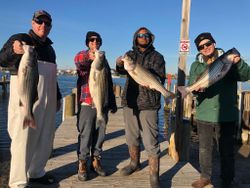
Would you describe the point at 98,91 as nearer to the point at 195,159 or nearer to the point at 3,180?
the point at 3,180

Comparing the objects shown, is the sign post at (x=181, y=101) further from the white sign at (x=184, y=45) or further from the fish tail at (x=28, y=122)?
the fish tail at (x=28, y=122)

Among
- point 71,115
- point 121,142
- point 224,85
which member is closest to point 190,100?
point 71,115

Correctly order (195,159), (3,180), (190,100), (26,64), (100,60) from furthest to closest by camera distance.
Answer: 1. (190,100)
2. (195,159)
3. (3,180)
4. (100,60)
5. (26,64)

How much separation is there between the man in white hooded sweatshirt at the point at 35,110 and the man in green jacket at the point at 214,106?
2300 mm

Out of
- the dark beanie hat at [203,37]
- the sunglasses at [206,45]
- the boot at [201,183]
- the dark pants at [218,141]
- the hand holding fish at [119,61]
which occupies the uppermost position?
the dark beanie hat at [203,37]

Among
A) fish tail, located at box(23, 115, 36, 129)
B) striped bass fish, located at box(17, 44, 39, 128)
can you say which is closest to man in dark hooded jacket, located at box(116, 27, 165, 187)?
striped bass fish, located at box(17, 44, 39, 128)

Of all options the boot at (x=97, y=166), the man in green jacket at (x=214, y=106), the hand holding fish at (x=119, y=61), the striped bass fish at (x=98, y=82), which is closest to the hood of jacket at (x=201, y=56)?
the man in green jacket at (x=214, y=106)

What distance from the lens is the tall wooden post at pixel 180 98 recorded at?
732 cm

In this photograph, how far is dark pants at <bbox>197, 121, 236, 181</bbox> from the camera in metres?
5.88

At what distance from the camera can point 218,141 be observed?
236 inches

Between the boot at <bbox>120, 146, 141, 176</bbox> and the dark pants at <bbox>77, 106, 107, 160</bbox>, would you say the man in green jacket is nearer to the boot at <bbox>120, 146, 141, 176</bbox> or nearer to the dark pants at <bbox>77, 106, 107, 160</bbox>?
the boot at <bbox>120, 146, 141, 176</bbox>

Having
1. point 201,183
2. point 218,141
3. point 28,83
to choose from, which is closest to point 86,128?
point 28,83

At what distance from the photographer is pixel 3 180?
22.4ft

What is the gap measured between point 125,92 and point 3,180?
9.78 feet
